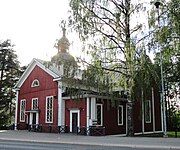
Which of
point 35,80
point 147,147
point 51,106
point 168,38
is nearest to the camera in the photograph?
point 147,147

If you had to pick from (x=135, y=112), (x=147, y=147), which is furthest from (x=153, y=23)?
(x=135, y=112)

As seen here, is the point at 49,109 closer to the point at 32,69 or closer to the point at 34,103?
the point at 34,103

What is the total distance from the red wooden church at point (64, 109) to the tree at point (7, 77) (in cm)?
1483

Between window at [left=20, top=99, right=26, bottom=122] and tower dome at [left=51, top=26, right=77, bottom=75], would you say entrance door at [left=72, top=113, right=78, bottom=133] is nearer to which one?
tower dome at [left=51, top=26, right=77, bottom=75]

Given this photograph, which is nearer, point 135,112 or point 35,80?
point 135,112

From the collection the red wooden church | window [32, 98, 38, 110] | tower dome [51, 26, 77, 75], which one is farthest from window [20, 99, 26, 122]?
tower dome [51, 26, 77, 75]

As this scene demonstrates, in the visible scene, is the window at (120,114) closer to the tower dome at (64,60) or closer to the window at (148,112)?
the window at (148,112)

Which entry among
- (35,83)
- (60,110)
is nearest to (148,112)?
(60,110)

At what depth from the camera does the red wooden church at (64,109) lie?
94.7 ft

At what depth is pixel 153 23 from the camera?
2288 cm

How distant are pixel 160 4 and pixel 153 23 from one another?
152 centimetres

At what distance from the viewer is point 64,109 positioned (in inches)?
1266

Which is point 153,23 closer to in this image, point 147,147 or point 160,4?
point 160,4

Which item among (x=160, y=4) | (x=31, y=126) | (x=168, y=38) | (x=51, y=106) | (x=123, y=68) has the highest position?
(x=160, y=4)
